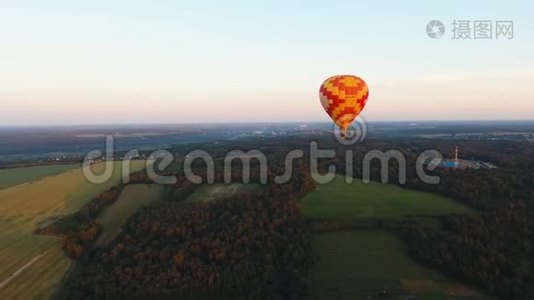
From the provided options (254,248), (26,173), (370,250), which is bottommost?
(370,250)

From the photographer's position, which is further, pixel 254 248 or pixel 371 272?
pixel 254 248

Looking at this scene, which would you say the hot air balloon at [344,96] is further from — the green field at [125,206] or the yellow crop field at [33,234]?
the yellow crop field at [33,234]

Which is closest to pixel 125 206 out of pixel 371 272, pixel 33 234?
pixel 33 234

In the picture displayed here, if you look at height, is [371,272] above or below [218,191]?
below

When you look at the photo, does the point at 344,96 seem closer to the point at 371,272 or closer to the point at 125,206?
the point at 371,272

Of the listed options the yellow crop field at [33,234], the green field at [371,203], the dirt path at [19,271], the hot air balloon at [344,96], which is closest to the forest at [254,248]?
the yellow crop field at [33,234]

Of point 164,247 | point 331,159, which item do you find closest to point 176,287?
point 164,247

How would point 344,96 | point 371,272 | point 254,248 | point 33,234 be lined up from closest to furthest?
point 371,272, point 344,96, point 254,248, point 33,234

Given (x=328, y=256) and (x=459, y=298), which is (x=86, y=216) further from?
(x=459, y=298)

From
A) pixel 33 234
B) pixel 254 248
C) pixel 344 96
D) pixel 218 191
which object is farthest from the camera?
pixel 218 191
